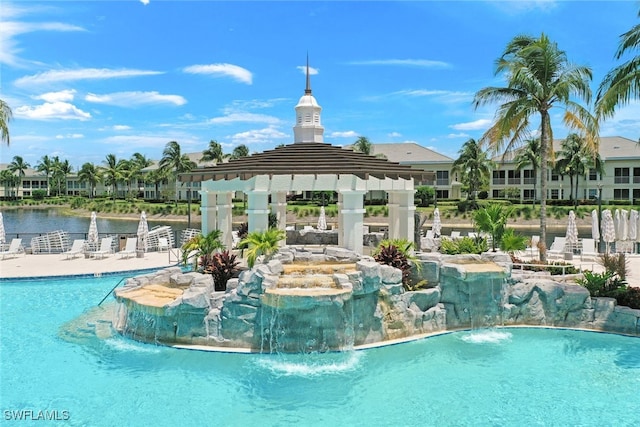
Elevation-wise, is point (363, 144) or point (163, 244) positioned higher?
point (363, 144)

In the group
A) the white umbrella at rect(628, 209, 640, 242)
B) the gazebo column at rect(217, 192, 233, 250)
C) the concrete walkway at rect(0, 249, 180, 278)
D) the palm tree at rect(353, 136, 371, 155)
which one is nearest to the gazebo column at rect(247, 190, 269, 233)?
the gazebo column at rect(217, 192, 233, 250)

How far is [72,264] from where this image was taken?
2208cm

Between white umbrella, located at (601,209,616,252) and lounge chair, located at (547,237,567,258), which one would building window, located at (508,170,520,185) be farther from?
white umbrella, located at (601,209,616,252)

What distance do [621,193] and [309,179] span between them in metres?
59.4

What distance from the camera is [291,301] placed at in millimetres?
11625

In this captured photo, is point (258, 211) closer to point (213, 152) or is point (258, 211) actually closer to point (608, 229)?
point (608, 229)

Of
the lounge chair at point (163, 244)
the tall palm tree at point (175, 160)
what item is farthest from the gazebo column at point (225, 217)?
the tall palm tree at point (175, 160)

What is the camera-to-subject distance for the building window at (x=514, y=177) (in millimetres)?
68750

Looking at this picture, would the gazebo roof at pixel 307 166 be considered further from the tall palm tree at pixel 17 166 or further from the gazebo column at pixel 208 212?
the tall palm tree at pixel 17 166

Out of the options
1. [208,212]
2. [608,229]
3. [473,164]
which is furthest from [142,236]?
[473,164]

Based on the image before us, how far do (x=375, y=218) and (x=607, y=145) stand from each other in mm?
33672

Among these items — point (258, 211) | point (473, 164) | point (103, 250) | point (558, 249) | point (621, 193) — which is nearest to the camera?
point (258, 211)

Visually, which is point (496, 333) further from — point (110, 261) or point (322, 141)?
point (110, 261)

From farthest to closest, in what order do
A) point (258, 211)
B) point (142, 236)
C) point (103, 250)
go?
point (142, 236) → point (103, 250) → point (258, 211)
